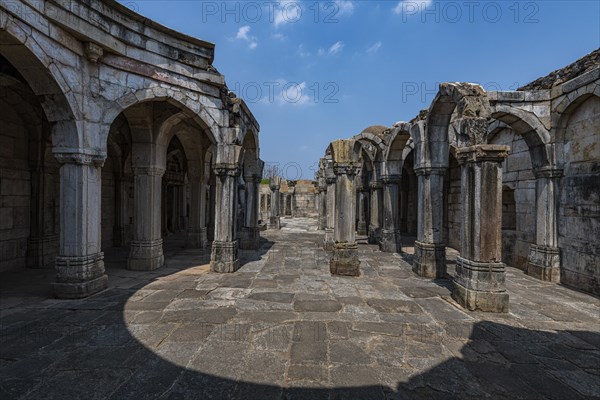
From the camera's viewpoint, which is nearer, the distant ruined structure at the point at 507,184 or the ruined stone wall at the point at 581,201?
the distant ruined structure at the point at 507,184

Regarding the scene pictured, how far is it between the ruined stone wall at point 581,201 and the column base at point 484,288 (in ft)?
9.59

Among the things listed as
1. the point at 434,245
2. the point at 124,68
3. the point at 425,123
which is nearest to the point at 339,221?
the point at 434,245

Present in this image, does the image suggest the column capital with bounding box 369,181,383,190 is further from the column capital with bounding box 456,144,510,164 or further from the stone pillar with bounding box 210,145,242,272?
the column capital with bounding box 456,144,510,164

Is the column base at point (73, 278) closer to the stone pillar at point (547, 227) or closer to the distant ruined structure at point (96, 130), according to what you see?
the distant ruined structure at point (96, 130)

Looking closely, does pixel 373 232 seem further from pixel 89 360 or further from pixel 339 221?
pixel 89 360

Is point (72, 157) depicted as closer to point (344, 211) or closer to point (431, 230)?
point (344, 211)

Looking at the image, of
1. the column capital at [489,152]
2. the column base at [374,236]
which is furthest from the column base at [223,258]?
the column base at [374,236]

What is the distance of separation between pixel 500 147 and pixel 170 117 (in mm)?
7189

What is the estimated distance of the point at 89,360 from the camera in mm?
3182

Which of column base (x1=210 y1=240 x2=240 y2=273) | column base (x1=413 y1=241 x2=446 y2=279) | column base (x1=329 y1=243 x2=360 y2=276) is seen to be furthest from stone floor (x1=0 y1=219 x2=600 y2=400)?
→ column base (x1=210 y1=240 x2=240 y2=273)

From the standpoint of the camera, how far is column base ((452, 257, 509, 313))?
15.4 feet

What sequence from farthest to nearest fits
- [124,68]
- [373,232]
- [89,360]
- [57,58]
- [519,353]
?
[373,232]
[124,68]
[57,58]
[519,353]
[89,360]

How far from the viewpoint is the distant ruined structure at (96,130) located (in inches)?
190

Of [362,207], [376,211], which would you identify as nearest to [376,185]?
[376,211]
